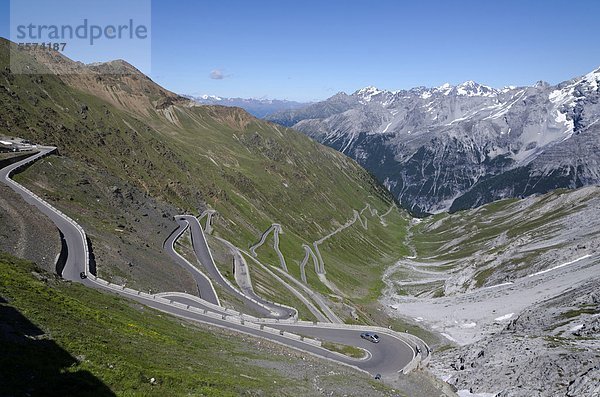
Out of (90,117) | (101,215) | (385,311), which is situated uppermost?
(90,117)

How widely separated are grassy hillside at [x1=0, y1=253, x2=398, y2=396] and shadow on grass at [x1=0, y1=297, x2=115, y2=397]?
0.05 metres

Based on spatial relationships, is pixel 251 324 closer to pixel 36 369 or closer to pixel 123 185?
pixel 36 369

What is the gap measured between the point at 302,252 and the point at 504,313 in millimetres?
87623

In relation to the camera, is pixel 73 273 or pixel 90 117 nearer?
pixel 73 273

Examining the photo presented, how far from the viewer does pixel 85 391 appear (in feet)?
67.8

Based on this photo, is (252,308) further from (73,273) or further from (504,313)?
(504,313)

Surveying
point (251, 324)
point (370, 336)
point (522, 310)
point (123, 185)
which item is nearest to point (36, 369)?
point (251, 324)

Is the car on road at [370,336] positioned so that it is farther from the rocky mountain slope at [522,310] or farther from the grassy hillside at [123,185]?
the grassy hillside at [123,185]

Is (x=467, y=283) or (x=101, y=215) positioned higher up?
(x=101, y=215)

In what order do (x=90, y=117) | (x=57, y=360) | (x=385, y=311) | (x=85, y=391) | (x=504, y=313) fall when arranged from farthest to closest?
(x=90, y=117), (x=385, y=311), (x=504, y=313), (x=57, y=360), (x=85, y=391)

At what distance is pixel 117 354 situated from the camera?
26.9m

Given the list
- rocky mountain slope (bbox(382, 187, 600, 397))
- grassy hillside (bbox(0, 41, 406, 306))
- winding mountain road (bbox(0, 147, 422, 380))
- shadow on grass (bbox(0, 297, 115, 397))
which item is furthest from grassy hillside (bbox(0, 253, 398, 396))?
grassy hillside (bbox(0, 41, 406, 306))

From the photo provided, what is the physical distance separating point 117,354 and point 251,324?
34.4 meters

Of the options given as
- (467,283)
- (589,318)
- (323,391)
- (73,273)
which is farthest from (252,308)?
(467,283)
